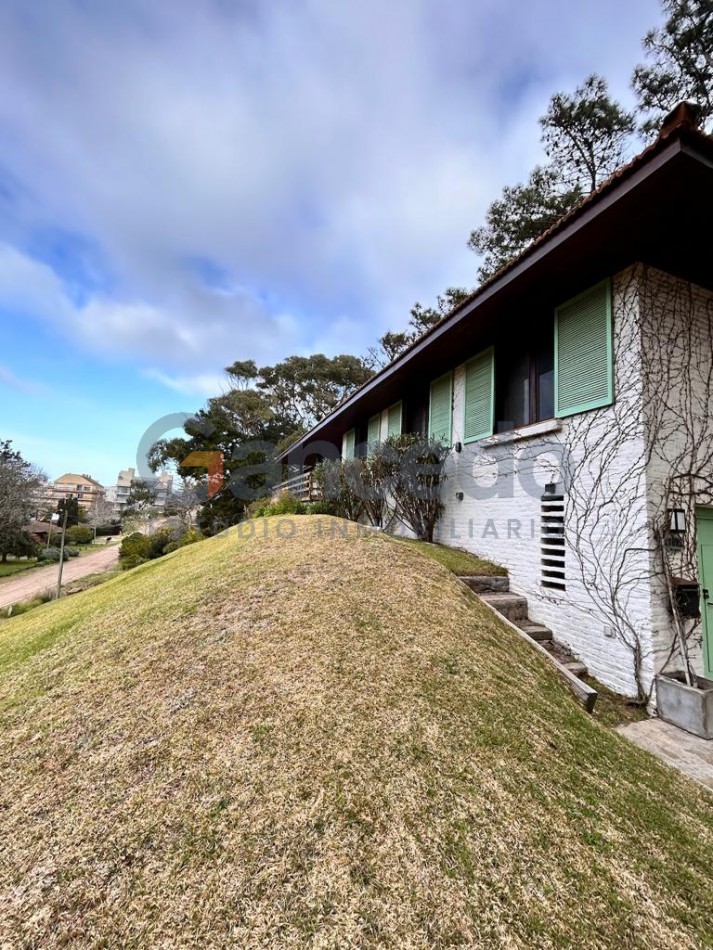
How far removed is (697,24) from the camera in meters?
9.60

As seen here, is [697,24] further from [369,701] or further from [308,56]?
[369,701]

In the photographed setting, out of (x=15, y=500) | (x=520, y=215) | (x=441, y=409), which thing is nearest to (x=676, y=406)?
(x=441, y=409)

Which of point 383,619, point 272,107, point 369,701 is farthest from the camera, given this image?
point 272,107

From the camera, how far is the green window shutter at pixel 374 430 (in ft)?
38.0

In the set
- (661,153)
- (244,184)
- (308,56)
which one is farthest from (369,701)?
(244,184)

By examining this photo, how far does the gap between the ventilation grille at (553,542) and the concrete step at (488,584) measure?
24.6 inches

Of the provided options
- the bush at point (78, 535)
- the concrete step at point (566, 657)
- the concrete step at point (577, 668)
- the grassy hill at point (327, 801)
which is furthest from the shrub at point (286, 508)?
the bush at point (78, 535)

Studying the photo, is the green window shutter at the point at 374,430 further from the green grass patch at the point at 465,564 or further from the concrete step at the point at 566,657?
the concrete step at the point at 566,657

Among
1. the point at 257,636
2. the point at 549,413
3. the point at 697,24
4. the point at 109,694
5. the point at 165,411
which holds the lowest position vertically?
the point at 109,694

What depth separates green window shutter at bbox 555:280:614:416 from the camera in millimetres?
4949

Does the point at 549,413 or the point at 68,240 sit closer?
the point at 549,413

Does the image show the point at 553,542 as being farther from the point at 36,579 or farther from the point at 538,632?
the point at 36,579

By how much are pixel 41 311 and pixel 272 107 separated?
9.60 m

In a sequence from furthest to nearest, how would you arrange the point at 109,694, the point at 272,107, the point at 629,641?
the point at 272,107, the point at 629,641, the point at 109,694
